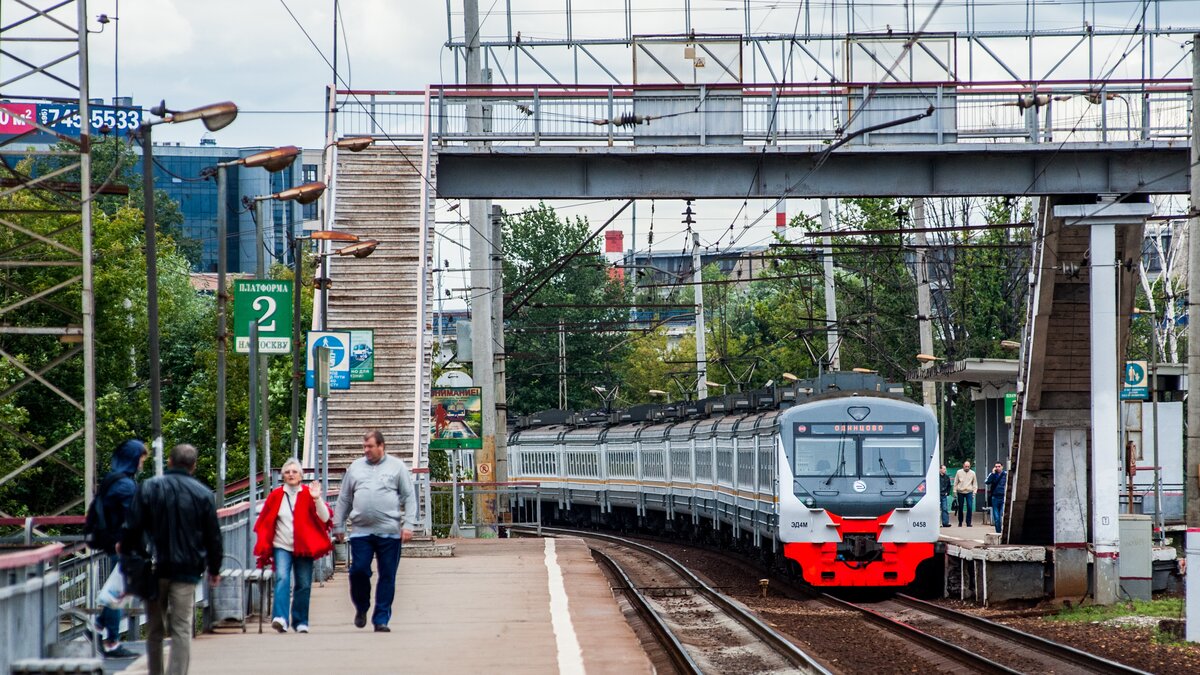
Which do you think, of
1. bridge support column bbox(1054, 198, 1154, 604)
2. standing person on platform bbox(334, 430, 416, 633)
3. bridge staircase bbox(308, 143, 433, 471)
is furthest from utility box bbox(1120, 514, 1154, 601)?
A: standing person on platform bbox(334, 430, 416, 633)

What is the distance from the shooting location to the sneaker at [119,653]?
11.4m

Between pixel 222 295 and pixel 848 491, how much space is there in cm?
1036

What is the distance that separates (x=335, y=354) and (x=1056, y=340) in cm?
1135

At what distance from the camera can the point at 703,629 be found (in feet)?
61.7

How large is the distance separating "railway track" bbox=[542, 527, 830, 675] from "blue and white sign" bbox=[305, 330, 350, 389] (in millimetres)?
4873

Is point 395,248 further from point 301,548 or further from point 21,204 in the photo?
point 301,548

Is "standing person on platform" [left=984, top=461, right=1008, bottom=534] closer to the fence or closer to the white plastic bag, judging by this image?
the white plastic bag

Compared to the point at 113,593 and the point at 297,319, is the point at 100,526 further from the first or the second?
the point at 297,319

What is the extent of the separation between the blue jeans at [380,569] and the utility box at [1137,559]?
12494mm

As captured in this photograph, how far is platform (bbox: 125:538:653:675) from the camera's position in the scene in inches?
442

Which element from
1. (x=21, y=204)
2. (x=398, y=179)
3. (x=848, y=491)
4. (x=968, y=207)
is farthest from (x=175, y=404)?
(x=848, y=491)

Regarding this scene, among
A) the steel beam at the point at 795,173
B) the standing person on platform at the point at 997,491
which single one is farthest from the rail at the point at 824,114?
the standing person on platform at the point at 997,491

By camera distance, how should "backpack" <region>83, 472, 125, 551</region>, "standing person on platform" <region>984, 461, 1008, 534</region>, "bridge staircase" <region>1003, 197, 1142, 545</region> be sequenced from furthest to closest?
"standing person on platform" <region>984, 461, 1008, 534</region> → "bridge staircase" <region>1003, 197, 1142, 545</region> → "backpack" <region>83, 472, 125, 551</region>

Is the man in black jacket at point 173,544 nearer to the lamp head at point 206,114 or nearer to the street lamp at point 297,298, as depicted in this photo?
the lamp head at point 206,114
